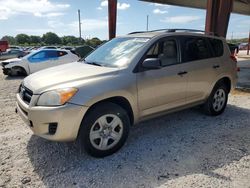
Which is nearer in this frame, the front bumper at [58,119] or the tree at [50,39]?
the front bumper at [58,119]

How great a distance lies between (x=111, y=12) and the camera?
13734 mm

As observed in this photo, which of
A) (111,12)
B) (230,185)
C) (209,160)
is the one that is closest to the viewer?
(230,185)

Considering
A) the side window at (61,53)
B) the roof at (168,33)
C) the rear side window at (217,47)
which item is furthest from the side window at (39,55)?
the rear side window at (217,47)

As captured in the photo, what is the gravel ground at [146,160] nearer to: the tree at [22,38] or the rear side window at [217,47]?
the rear side window at [217,47]

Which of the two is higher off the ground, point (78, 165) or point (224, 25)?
point (224, 25)

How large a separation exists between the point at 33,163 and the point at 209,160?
2419mm

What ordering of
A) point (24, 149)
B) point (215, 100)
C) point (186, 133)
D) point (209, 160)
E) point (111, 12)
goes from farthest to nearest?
point (111, 12) < point (215, 100) < point (186, 133) < point (24, 149) < point (209, 160)

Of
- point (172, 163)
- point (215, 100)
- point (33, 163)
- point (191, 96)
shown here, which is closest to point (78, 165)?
point (33, 163)

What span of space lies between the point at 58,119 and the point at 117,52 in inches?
64.5

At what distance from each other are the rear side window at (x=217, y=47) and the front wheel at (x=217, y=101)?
0.65m

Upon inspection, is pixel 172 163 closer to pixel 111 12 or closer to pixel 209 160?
pixel 209 160

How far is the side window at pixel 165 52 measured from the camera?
13.3 feet

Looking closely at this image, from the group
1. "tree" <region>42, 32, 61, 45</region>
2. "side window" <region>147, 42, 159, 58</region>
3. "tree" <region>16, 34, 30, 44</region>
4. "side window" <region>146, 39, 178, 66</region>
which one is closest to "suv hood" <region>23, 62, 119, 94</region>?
"side window" <region>147, 42, 159, 58</region>

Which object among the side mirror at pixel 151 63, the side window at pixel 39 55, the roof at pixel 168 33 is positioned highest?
the roof at pixel 168 33
